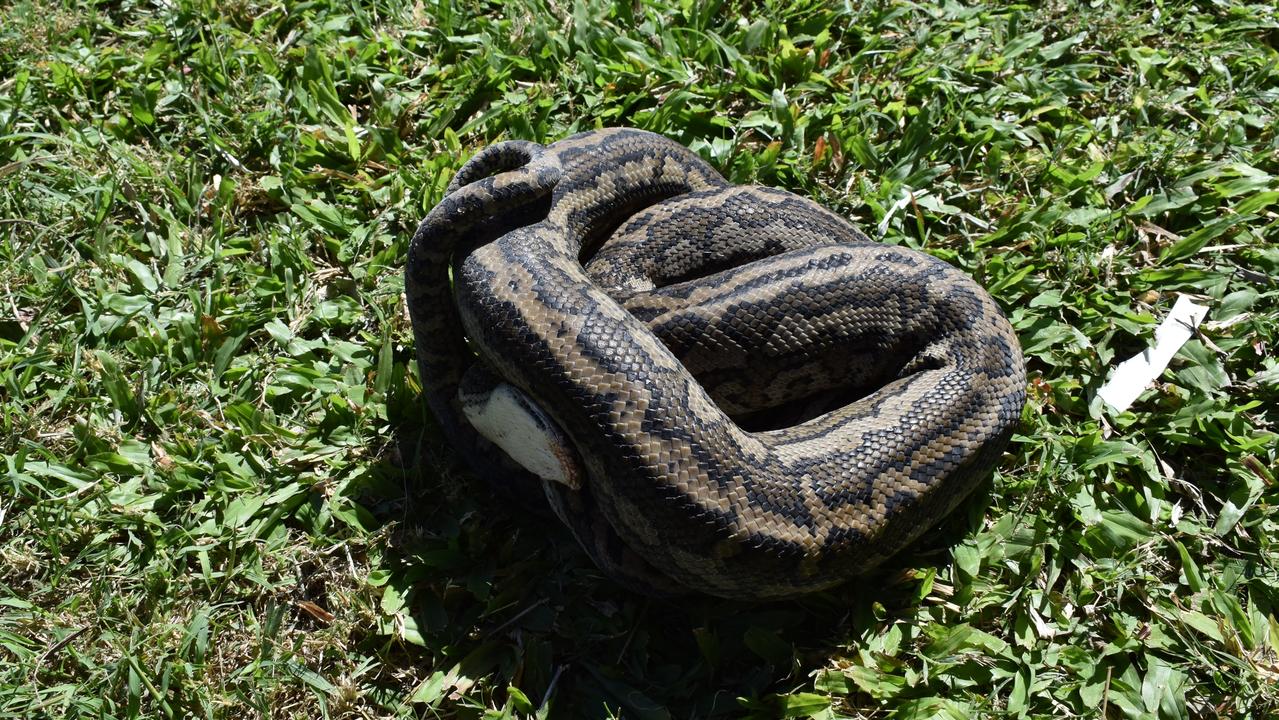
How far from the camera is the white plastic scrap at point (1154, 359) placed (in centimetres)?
515

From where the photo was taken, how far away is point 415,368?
5.27m

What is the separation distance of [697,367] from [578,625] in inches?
47.3

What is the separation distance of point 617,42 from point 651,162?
4.67ft

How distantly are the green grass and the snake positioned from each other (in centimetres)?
44

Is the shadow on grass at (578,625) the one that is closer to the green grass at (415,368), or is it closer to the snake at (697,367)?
the green grass at (415,368)

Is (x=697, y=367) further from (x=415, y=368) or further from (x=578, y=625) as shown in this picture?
(x=415, y=368)

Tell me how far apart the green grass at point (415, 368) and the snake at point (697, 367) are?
44cm

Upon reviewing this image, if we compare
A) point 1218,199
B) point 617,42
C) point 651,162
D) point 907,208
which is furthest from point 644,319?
point 1218,199

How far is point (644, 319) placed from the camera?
4.61 metres

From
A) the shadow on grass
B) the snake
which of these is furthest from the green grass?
the snake

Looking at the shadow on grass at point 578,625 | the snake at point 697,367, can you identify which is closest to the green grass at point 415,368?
the shadow on grass at point 578,625

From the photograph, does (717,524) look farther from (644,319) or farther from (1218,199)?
(1218,199)

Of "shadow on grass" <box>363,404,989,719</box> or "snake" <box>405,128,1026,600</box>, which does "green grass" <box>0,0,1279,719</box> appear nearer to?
"shadow on grass" <box>363,404,989,719</box>

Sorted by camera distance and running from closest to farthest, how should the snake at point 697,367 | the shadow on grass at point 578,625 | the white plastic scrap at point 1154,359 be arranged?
the snake at point 697,367
the shadow on grass at point 578,625
the white plastic scrap at point 1154,359
